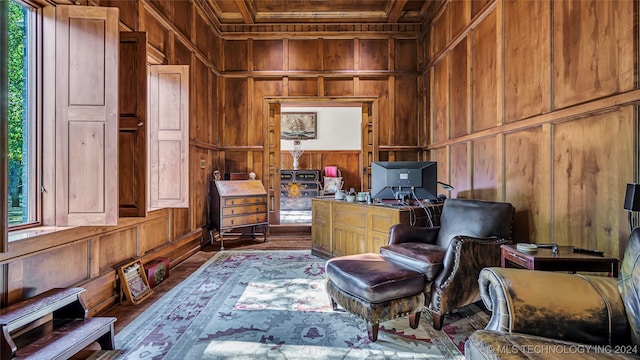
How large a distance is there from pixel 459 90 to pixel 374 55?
2049 millimetres

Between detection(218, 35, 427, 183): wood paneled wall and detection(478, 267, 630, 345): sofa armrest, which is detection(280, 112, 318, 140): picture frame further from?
detection(478, 267, 630, 345): sofa armrest

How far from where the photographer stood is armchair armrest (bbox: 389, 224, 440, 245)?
284 centimetres

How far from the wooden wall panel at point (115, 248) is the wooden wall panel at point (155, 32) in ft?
6.78

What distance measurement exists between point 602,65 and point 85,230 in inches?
152

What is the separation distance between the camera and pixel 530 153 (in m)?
2.77

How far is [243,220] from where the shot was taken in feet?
17.0

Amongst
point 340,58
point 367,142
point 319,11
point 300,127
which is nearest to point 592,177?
point 367,142

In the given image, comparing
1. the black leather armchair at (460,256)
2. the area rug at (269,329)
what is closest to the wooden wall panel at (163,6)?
the area rug at (269,329)

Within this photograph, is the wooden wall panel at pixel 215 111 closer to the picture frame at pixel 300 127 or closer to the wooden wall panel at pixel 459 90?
the wooden wall panel at pixel 459 90

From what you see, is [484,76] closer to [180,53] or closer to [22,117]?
[180,53]

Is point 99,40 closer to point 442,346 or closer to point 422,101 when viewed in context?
point 442,346

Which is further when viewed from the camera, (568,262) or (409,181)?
(409,181)

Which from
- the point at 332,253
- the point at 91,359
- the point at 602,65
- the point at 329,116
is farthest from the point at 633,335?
the point at 329,116

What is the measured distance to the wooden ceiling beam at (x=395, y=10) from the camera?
16.0 ft
